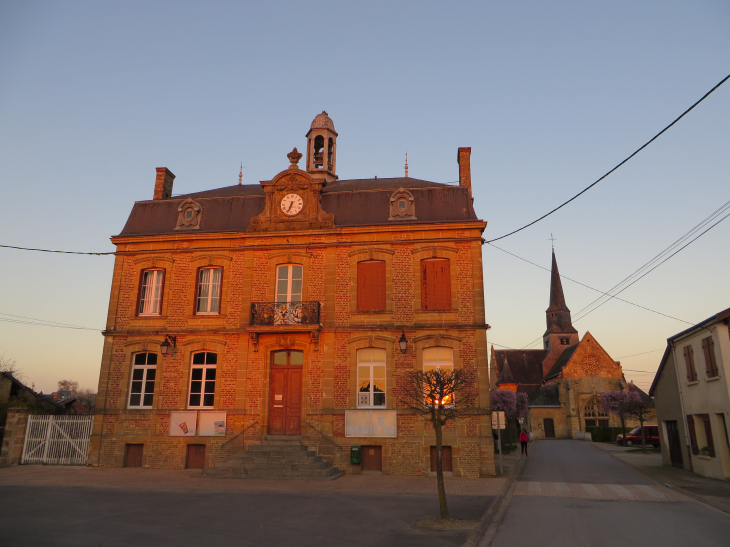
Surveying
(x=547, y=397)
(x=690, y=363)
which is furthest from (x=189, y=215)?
(x=547, y=397)

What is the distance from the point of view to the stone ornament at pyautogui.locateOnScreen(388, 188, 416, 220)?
60.1 ft

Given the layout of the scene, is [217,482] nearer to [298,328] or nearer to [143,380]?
[298,328]

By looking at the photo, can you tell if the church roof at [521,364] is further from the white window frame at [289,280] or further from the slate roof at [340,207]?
the white window frame at [289,280]

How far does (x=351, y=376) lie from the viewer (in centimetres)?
1697

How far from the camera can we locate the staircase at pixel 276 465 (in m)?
15.0

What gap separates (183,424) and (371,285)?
7.70 meters

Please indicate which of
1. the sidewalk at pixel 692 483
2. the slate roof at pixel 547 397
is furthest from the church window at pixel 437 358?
the slate roof at pixel 547 397

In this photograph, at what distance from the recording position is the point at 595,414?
176ft

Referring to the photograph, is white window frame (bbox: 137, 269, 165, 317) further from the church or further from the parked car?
the church

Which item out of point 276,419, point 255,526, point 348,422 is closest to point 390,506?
point 255,526

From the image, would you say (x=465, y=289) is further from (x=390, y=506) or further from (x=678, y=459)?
(x=678, y=459)

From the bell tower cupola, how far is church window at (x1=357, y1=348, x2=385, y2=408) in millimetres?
Answer: 8973

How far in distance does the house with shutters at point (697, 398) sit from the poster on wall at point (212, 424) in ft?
48.9

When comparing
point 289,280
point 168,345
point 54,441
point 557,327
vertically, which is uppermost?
point 557,327
